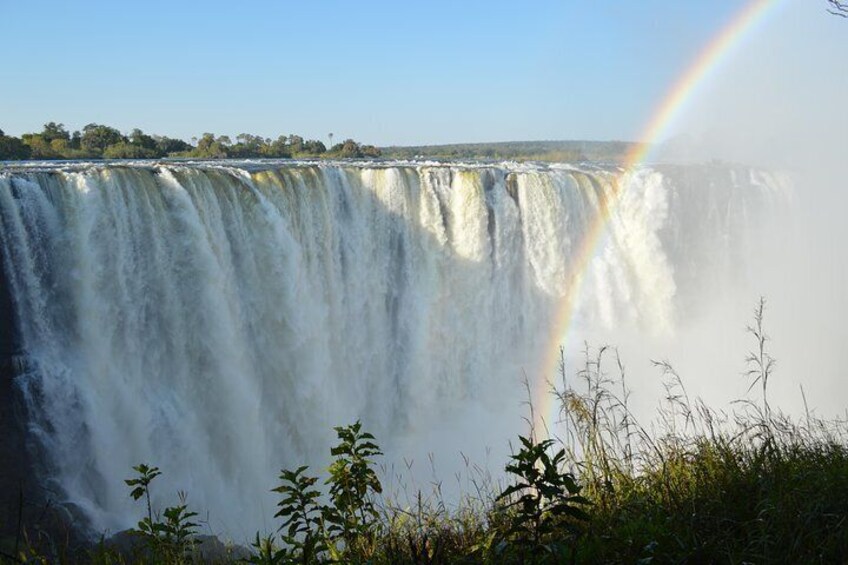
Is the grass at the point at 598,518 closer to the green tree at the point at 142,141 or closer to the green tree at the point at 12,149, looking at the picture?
the green tree at the point at 12,149

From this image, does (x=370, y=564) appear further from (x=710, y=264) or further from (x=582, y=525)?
(x=710, y=264)

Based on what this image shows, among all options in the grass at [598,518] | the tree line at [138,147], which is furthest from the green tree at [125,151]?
the grass at [598,518]

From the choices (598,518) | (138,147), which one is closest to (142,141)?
(138,147)

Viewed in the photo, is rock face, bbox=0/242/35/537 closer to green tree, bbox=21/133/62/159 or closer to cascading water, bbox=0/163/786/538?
cascading water, bbox=0/163/786/538

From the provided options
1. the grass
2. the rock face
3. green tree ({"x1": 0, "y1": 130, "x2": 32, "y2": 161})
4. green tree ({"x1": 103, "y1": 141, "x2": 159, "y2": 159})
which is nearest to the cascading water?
the rock face

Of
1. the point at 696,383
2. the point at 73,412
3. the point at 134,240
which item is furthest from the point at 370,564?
the point at 696,383

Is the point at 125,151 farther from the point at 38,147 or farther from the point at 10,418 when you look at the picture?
the point at 10,418

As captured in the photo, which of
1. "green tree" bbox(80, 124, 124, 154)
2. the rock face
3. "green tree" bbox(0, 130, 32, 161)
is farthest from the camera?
"green tree" bbox(80, 124, 124, 154)

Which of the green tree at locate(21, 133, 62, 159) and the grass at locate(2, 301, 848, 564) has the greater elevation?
the green tree at locate(21, 133, 62, 159)
